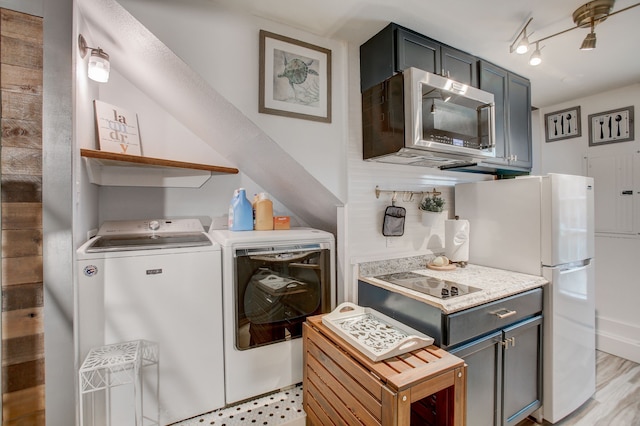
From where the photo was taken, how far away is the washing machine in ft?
4.21

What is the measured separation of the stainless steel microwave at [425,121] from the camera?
158 cm

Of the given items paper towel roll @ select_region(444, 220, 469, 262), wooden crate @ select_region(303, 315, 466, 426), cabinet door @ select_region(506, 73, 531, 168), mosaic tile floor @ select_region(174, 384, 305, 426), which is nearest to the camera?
wooden crate @ select_region(303, 315, 466, 426)

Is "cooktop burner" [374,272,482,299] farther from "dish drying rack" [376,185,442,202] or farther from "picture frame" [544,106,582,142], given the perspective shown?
Answer: "picture frame" [544,106,582,142]

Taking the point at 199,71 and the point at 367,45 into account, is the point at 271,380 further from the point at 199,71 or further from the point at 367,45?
the point at 367,45

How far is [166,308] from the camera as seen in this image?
1.41m

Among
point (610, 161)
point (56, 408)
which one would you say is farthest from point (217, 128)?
point (610, 161)

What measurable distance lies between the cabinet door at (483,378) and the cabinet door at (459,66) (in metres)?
1.61

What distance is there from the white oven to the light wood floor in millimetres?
1599

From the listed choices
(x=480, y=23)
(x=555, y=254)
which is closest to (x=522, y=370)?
(x=555, y=254)

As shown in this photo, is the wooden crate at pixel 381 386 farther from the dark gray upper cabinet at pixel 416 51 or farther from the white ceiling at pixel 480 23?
the white ceiling at pixel 480 23

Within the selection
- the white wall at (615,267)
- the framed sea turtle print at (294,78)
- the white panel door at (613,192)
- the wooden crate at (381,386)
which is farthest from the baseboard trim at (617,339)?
the framed sea turtle print at (294,78)

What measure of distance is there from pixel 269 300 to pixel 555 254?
5.99 feet

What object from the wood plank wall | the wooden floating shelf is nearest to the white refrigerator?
the wooden floating shelf

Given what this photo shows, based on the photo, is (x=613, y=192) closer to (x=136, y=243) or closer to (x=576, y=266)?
(x=576, y=266)
